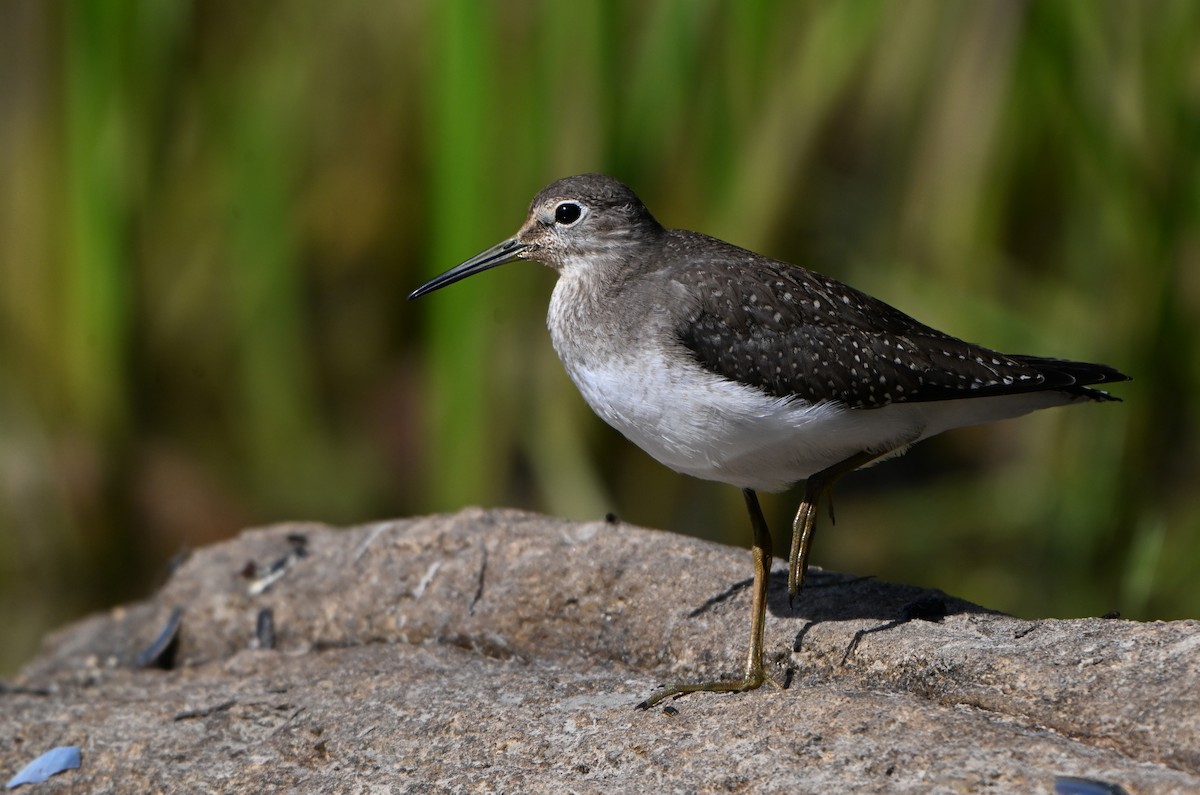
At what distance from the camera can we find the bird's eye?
6.03 meters

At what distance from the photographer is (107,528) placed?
30.5ft

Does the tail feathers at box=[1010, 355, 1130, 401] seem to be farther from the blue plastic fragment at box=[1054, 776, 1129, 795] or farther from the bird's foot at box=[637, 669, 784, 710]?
the blue plastic fragment at box=[1054, 776, 1129, 795]

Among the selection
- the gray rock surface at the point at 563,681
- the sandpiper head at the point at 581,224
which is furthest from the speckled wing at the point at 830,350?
the gray rock surface at the point at 563,681

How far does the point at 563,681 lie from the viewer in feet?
17.6

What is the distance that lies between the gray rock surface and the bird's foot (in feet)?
0.23

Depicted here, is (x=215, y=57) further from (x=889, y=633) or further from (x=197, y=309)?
(x=889, y=633)

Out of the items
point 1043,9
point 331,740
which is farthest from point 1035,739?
point 1043,9

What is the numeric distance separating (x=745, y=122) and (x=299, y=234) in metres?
Answer: 3.39

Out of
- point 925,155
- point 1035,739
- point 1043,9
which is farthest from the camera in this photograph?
point 925,155

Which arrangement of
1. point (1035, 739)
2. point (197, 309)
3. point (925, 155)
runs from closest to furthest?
1. point (1035, 739)
2. point (925, 155)
3. point (197, 309)

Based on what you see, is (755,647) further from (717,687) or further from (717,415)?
(717,415)

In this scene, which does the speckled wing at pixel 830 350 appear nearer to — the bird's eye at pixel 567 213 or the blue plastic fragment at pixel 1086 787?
the bird's eye at pixel 567 213

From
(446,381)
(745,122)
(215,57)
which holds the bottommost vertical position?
(446,381)

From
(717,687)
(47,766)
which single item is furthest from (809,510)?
(47,766)
